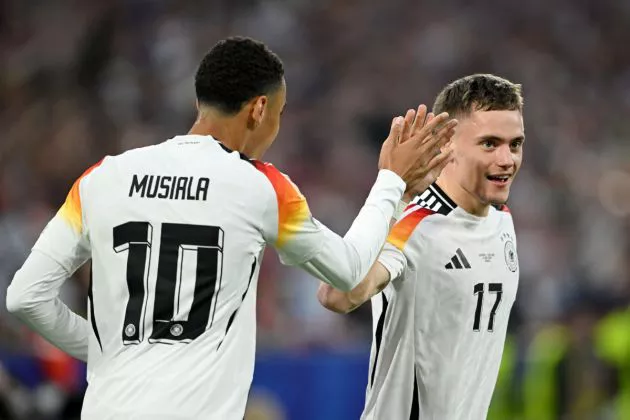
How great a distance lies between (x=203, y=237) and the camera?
4.02 metres

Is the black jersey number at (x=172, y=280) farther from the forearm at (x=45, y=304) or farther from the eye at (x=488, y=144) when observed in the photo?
the eye at (x=488, y=144)

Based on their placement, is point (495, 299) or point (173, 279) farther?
point (495, 299)

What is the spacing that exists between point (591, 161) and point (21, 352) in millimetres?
9408

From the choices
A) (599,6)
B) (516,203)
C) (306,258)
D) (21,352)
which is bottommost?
(21,352)

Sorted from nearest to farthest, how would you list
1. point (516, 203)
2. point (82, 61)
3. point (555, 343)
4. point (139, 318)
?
1. point (139, 318)
2. point (555, 343)
3. point (82, 61)
4. point (516, 203)

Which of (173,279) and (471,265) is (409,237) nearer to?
(471,265)

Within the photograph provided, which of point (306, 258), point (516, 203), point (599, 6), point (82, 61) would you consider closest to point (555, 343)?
point (516, 203)

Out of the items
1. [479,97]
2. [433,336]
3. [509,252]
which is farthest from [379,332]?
[479,97]

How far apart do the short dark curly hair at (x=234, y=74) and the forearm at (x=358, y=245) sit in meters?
0.52

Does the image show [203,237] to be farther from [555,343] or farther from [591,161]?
[591,161]

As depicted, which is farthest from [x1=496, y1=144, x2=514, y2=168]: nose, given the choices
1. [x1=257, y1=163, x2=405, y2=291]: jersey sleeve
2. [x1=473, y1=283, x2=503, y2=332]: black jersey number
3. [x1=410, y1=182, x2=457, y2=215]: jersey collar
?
[x1=257, y1=163, x2=405, y2=291]: jersey sleeve

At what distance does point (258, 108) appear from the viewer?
417 centimetres

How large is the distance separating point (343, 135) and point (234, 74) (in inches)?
420

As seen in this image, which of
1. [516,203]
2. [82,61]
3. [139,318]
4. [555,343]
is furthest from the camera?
[516,203]
